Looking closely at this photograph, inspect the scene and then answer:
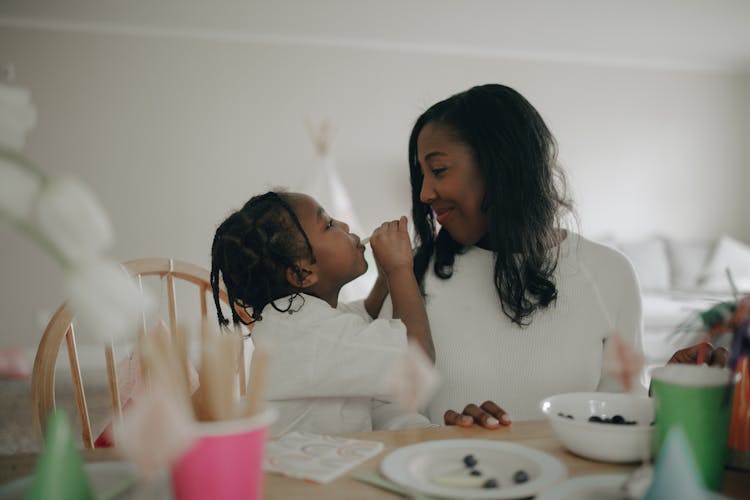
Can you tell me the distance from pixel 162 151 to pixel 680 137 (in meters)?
4.88

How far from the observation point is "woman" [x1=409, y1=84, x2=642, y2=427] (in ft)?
4.09

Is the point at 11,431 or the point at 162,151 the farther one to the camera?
the point at 162,151

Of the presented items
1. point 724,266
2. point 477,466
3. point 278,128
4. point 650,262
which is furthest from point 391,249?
point 724,266

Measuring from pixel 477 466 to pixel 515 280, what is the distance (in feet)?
2.04

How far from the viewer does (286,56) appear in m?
4.88

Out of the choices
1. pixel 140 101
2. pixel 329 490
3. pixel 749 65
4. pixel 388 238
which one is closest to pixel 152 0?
pixel 140 101

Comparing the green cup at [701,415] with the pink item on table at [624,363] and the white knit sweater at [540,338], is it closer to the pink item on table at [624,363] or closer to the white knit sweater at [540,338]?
the pink item on table at [624,363]

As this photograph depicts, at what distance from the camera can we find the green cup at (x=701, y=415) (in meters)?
0.62

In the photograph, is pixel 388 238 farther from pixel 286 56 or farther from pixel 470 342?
pixel 286 56

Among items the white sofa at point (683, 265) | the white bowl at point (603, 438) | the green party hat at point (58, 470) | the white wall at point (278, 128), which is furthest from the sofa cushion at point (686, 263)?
the green party hat at point (58, 470)

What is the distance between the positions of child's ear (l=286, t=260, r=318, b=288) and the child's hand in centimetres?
15

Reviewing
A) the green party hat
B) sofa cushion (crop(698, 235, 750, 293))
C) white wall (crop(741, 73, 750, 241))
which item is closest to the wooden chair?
the green party hat

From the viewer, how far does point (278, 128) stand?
15.9ft

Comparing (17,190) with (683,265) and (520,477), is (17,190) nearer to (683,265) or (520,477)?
(520,477)
